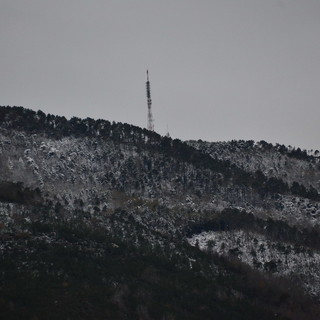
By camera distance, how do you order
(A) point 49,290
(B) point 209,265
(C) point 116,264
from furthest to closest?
(B) point 209,265 → (C) point 116,264 → (A) point 49,290

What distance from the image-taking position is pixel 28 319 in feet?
452

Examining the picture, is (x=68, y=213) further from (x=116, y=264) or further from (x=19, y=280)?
(x=19, y=280)

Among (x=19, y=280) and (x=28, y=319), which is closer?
(x=28, y=319)

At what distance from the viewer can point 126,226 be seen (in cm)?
19925

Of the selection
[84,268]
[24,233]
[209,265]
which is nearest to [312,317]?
[209,265]

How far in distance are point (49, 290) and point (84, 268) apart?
16.5 meters

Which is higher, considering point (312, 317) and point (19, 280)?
point (19, 280)

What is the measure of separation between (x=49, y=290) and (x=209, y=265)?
55.0 metres

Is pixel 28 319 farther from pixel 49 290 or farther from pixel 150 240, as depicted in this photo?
pixel 150 240

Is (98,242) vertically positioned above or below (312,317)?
above

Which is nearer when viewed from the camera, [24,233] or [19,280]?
[19,280]

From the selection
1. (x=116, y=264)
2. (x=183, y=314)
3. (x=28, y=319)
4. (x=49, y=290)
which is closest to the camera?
(x=28, y=319)

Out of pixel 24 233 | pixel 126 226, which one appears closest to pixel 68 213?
pixel 126 226

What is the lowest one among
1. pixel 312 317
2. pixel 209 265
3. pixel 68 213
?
pixel 312 317
